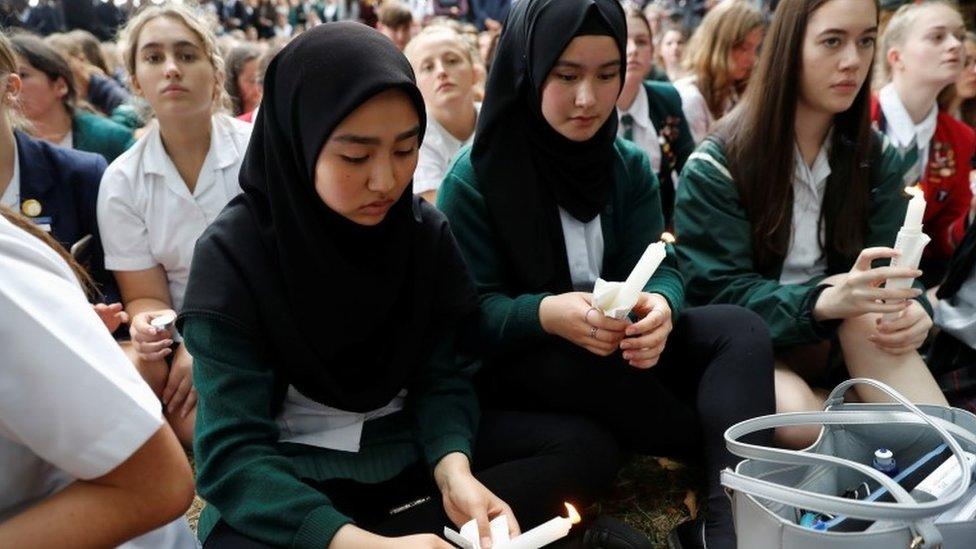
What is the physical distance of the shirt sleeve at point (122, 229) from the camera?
6.98ft

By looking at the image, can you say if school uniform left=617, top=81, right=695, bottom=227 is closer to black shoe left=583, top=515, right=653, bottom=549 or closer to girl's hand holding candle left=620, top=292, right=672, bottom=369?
girl's hand holding candle left=620, top=292, right=672, bottom=369

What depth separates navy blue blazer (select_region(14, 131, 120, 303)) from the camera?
7.04 feet

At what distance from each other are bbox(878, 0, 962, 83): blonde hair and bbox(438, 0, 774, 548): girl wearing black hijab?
5.26 feet

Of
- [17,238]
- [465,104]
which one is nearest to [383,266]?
[17,238]

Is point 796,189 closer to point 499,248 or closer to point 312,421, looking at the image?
point 499,248

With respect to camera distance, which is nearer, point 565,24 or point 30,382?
point 30,382

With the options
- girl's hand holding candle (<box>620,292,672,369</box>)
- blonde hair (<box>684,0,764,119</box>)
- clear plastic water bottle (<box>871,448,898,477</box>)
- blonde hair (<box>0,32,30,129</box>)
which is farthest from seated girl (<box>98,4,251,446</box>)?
blonde hair (<box>684,0,764,119</box>)

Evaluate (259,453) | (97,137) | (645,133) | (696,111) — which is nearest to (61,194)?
(97,137)

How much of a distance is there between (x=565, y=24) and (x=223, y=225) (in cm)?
83

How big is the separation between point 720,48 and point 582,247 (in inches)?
83.7

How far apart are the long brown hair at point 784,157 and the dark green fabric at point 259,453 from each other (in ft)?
3.30

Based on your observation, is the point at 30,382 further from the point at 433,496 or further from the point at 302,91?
the point at 433,496

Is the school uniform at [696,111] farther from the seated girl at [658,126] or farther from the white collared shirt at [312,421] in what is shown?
the white collared shirt at [312,421]

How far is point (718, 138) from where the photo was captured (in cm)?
212
